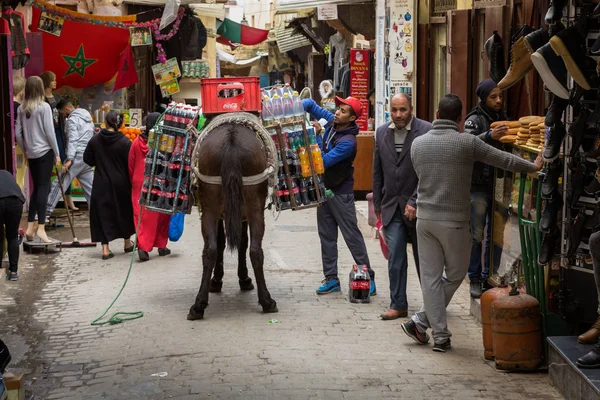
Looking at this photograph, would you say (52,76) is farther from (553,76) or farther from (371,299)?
(553,76)

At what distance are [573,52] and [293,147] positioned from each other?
3.84 meters

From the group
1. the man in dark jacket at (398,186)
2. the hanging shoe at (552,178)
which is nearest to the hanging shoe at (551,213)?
the hanging shoe at (552,178)

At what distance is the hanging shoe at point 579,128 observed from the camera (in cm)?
671

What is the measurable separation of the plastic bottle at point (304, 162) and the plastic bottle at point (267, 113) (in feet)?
1.34

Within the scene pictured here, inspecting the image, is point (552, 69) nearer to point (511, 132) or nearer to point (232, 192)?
point (511, 132)

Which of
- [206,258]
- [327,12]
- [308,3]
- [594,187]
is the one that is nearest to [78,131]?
[308,3]

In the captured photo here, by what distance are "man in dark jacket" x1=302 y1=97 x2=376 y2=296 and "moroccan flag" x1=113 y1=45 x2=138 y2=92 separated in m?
8.94

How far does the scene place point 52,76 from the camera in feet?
49.4

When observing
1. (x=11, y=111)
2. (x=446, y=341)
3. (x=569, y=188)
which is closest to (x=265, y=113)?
(x=446, y=341)

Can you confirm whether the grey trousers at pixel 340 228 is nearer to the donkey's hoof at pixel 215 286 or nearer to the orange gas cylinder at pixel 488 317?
the donkey's hoof at pixel 215 286

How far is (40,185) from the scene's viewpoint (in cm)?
1304

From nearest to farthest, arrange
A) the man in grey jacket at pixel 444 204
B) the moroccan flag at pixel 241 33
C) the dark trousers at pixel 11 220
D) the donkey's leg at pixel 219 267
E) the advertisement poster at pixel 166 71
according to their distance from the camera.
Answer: the man in grey jacket at pixel 444 204
the donkey's leg at pixel 219 267
the dark trousers at pixel 11 220
the advertisement poster at pixel 166 71
the moroccan flag at pixel 241 33

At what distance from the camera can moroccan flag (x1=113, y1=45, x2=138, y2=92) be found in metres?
18.4

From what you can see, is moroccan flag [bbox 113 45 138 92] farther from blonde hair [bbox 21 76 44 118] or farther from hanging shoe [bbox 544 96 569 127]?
hanging shoe [bbox 544 96 569 127]
